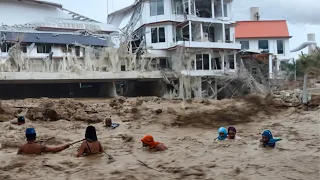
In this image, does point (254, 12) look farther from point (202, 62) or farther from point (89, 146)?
point (89, 146)

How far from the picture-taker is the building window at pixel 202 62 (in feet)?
107

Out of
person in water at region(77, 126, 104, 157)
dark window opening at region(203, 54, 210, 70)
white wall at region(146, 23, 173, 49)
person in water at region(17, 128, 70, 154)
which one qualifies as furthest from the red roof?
person in water at region(17, 128, 70, 154)

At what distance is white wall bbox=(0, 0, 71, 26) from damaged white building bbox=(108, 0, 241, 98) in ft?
45.8

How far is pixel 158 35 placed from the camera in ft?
110

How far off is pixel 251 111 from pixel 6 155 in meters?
10.6

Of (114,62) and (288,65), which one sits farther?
(288,65)

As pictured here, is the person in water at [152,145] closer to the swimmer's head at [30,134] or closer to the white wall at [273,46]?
the swimmer's head at [30,134]

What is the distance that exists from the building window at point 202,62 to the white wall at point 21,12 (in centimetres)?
1886

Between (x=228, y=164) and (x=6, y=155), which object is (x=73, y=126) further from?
(x=228, y=164)

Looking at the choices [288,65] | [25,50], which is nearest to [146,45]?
[25,50]

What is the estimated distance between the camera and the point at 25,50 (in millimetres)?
32656

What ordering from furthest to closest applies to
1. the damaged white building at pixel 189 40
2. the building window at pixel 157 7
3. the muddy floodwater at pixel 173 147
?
the building window at pixel 157 7 < the damaged white building at pixel 189 40 < the muddy floodwater at pixel 173 147

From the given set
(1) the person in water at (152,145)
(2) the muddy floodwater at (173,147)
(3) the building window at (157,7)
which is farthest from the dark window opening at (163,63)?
(1) the person in water at (152,145)

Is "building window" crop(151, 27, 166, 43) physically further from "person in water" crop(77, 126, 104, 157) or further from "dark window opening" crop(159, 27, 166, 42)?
"person in water" crop(77, 126, 104, 157)
